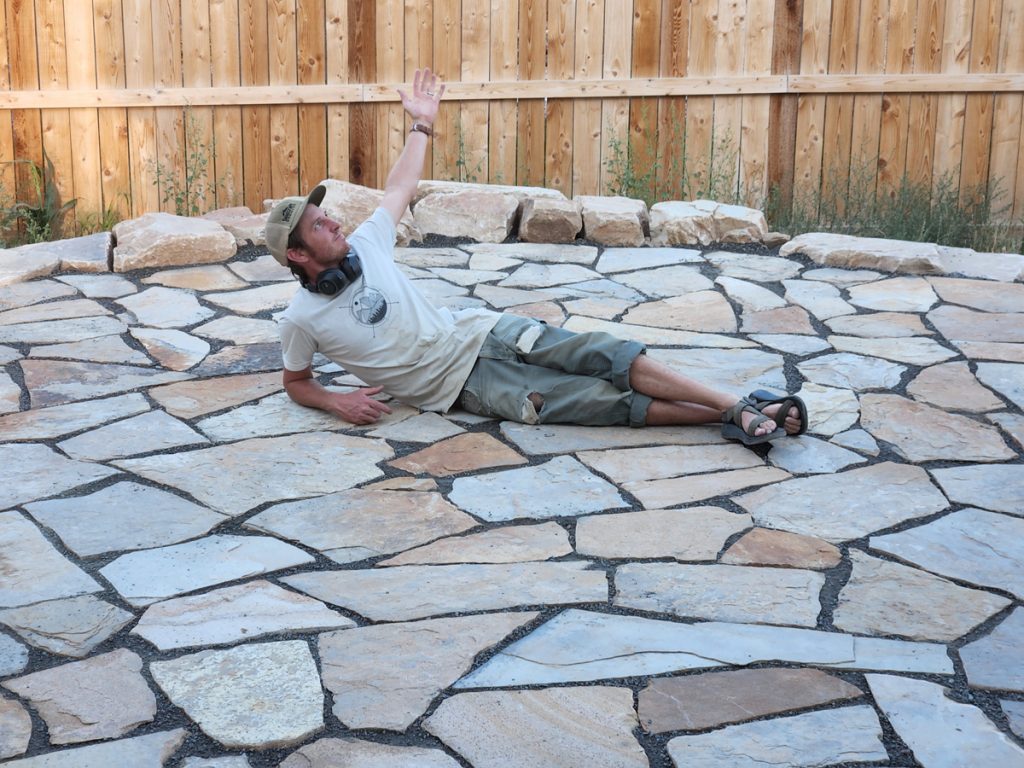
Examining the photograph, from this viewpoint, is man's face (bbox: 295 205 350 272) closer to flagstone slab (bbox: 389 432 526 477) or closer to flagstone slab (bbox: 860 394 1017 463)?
flagstone slab (bbox: 389 432 526 477)

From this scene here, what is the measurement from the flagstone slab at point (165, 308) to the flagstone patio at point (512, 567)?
0.27 meters

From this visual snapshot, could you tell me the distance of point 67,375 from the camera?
4.85 metres

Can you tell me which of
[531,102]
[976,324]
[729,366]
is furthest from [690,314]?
[531,102]

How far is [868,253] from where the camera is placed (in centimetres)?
653

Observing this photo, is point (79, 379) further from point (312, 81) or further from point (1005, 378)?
point (312, 81)

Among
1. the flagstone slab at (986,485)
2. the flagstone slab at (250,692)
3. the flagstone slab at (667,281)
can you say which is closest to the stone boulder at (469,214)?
the flagstone slab at (667,281)

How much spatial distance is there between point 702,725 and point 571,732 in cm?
27

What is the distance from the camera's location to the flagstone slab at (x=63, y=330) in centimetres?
533

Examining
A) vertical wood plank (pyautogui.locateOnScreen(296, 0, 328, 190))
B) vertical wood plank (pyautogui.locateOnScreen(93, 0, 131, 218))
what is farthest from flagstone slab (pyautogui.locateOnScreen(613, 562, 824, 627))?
vertical wood plank (pyautogui.locateOnScreen(93, 0, 131, 218))

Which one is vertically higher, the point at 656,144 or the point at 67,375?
the point at 656,144

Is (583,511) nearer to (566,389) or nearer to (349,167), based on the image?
(566,389)

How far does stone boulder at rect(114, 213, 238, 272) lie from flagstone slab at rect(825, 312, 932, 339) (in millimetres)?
3546

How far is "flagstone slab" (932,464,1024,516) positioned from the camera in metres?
3.52

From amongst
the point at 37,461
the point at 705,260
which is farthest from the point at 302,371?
the point at 705,260
